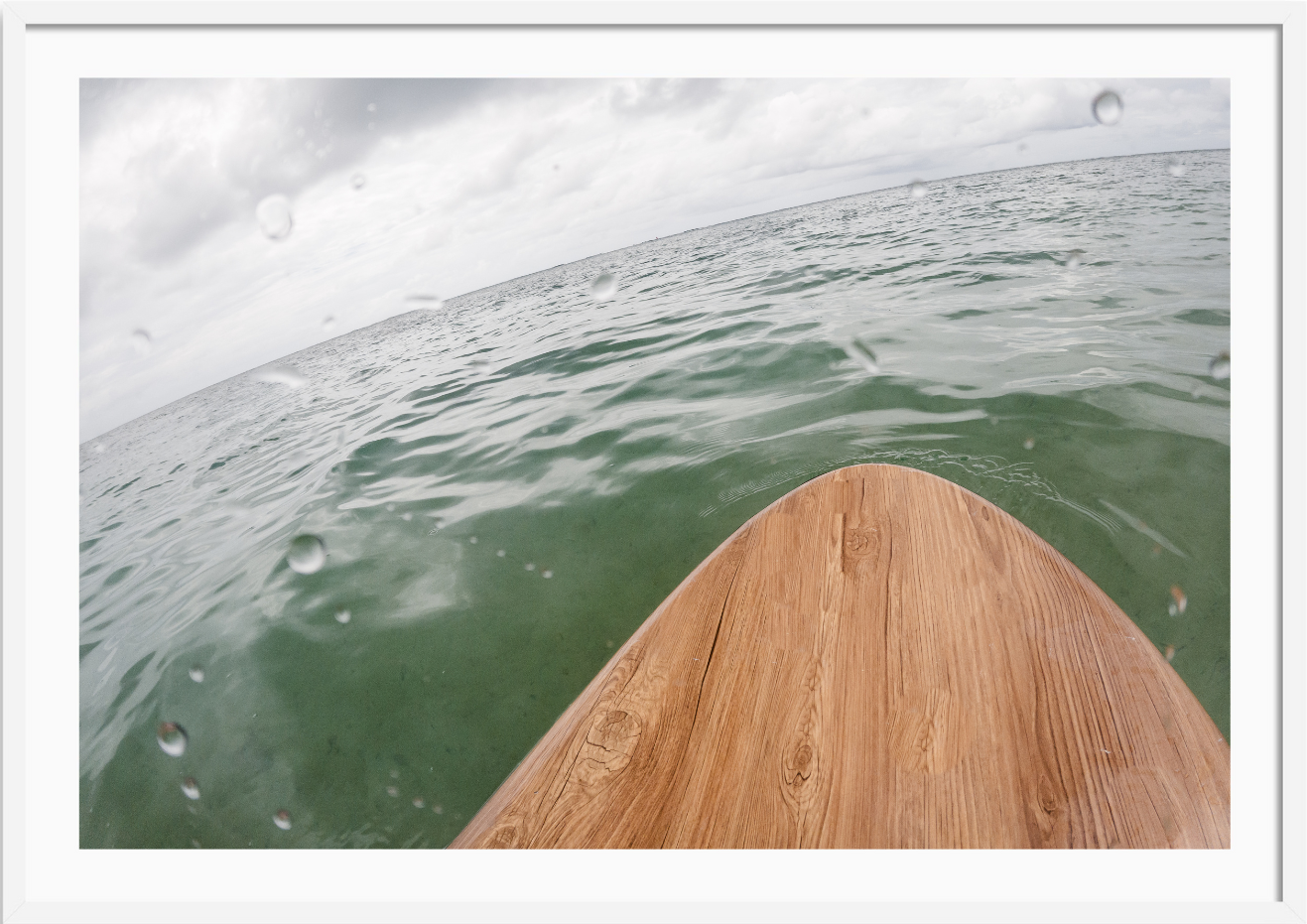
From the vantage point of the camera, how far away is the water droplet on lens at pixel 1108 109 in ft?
4.51

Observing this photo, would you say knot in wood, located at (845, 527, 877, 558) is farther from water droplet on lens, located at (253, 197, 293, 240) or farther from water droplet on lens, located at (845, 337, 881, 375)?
water droplet on lens, located at (253, 197, 293, 240)

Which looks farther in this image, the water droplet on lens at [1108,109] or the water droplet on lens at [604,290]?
the water droplet on lens at [604,290]

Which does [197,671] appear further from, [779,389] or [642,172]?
[642,172]

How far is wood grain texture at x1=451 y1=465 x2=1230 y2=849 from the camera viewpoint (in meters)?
0.70

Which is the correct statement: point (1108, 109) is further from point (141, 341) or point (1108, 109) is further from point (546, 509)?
point (141, 341)

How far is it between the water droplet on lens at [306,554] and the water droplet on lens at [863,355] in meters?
2.51

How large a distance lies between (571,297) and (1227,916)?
295 inches

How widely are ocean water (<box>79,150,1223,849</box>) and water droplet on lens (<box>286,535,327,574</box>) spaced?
4 cm

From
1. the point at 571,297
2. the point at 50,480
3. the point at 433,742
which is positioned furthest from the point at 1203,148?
the point at 571,297

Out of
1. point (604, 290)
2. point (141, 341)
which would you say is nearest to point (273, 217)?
point (141, 341)

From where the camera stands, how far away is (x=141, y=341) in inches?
61.6

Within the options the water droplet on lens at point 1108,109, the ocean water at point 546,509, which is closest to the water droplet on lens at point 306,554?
the ocean water at point 546,509

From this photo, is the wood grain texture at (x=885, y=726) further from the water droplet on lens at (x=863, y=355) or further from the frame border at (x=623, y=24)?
the water droplet on lens at (x=863, y=355)
